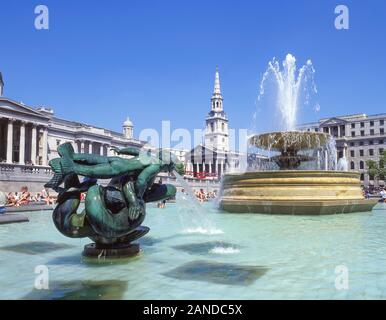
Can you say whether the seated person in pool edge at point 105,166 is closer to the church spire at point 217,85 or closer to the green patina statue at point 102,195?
the green patina statue at point 102,195

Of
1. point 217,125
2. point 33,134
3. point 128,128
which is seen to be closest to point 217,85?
point 217,125

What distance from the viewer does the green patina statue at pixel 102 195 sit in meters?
5.88

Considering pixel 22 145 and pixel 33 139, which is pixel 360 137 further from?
pixel 22 145

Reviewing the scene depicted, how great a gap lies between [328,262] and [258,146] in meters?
12.9

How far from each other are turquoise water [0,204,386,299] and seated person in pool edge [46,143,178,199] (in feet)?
4.30

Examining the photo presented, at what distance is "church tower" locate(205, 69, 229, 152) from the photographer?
113 meters

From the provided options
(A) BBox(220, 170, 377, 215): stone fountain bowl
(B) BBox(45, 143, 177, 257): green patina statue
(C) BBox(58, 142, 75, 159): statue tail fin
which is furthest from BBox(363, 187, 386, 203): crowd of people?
(C) BBox(58, 142, 75, 159): statue tail fin

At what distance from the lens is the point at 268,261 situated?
614cm

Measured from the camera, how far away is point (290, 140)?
17188 millimetres

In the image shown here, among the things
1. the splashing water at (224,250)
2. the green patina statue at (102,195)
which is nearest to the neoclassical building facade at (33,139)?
the splashing water at (224,250)

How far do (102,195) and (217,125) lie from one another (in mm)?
107561
